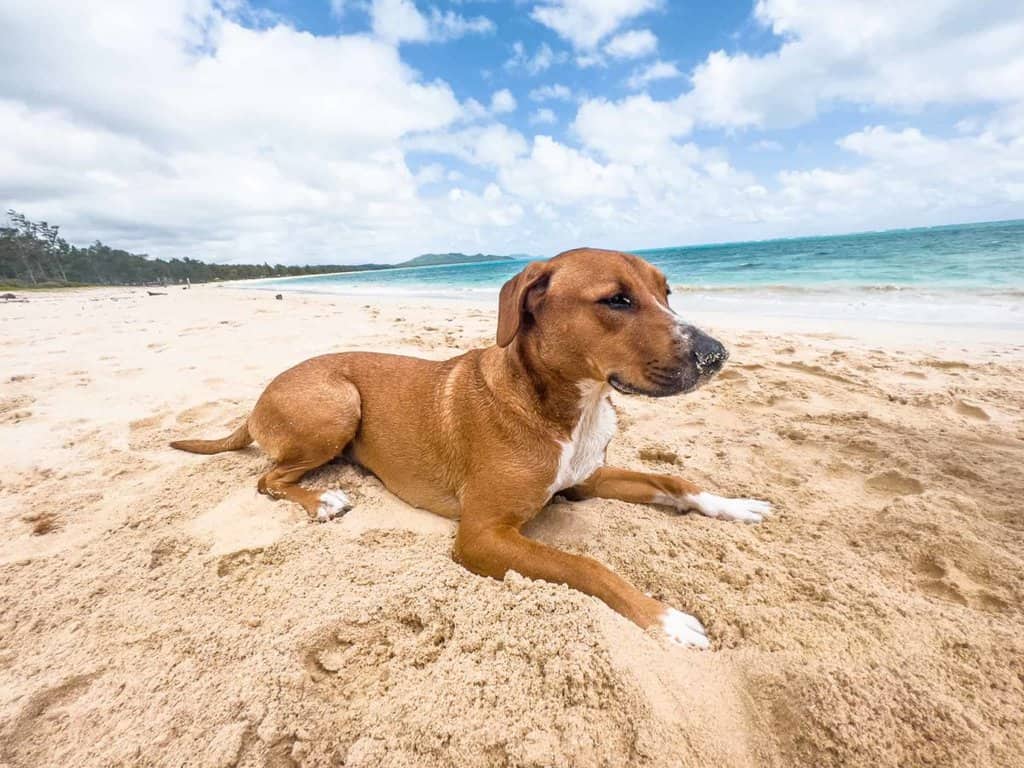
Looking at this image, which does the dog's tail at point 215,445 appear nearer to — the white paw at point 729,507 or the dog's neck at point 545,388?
the dog's neck at point 545,388

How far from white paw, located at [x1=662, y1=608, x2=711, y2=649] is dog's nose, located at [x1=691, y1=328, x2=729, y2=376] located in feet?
3.67

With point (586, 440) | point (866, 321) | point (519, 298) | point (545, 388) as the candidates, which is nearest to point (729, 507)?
point (586, 440)

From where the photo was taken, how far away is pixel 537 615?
1825mm

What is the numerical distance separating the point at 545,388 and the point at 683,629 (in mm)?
1395

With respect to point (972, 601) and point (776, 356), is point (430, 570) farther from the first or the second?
point (776, 356)


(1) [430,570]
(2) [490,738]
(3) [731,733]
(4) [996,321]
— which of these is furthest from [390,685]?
(4) [996,321]

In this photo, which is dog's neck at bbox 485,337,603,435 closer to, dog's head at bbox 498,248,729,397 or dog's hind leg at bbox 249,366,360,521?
dog's head at bbox 498,248,729,397

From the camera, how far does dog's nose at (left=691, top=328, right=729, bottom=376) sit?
2207 millimetres

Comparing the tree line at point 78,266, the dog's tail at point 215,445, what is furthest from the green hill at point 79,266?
Answer: the dog's tail at point 215,445

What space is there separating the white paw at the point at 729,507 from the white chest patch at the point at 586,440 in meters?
0.70

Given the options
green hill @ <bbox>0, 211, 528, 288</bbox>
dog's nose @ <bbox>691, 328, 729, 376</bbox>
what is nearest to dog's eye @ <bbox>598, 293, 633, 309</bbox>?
dog's nose @ <bbox>691, 328, 729, 376</bbox>

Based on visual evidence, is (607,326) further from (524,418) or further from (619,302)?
(524,418)

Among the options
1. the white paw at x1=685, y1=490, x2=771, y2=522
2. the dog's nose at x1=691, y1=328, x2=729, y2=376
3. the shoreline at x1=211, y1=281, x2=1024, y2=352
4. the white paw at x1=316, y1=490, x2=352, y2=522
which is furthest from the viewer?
the shoreline at x1=211, y1=281, x2=1024, y2=352

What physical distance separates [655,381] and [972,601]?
5.54ft
